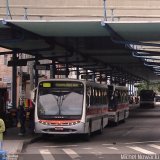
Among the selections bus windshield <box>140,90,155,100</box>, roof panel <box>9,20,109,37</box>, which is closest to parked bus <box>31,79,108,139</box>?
roof panel <box>9,20,109,37</box>

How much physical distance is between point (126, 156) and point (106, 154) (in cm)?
111

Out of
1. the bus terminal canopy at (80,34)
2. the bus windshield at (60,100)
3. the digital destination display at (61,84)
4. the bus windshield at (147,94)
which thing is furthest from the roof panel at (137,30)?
the bus windshield at (147,94)

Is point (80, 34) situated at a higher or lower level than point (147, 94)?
higher

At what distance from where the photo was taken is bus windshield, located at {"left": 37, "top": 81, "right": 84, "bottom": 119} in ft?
82.6

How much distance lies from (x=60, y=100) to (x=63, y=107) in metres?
0.37

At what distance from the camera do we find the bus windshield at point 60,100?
25188mm

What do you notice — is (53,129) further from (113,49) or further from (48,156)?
(113,49)

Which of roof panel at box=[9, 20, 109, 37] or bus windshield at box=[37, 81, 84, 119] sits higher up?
roof panel at box=[9, 20, 109, 37]

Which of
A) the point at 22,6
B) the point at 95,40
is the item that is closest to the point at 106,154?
the point at 22,6

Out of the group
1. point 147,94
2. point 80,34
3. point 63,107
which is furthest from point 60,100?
point 147,94

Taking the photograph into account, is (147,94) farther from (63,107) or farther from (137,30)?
(137,30)

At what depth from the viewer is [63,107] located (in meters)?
25.3

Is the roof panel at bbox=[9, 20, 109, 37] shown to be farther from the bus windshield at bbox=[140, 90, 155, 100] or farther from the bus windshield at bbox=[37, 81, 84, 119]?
the bus windshield at bbox=[140, 90, 155, 100]

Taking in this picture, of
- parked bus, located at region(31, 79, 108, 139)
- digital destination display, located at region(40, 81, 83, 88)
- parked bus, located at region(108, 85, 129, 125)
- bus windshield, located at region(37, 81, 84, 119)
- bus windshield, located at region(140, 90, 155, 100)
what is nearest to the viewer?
parked bus, located at region(31, 79, 108, 139)
